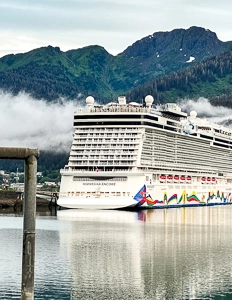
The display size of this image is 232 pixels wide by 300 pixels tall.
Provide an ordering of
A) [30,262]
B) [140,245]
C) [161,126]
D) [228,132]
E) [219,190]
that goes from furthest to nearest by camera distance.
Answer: [228,132], [219,190], [161,126], [140,245], [30,262]

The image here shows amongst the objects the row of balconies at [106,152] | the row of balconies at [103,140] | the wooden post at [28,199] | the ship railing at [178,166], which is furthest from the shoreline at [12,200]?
the wooden post at [28,199]

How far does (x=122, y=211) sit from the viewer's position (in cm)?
11738

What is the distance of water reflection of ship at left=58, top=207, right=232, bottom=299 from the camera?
1917 inches

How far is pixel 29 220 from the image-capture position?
1007 inches

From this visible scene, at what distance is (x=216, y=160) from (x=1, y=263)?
365 ft

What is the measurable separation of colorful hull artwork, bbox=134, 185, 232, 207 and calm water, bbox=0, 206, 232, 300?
81.8ft

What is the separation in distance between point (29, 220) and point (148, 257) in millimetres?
37531

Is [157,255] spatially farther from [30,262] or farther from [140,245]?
[30,262]

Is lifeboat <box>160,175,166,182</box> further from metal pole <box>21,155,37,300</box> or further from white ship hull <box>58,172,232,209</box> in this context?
metal pole <box>21,155,37,300</box>

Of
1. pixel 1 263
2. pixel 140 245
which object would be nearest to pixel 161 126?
pixel 140 245

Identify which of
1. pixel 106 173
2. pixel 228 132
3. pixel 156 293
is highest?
pixel 228 132

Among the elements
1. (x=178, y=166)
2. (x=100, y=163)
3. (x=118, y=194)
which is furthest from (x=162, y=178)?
(x=118, y=194)

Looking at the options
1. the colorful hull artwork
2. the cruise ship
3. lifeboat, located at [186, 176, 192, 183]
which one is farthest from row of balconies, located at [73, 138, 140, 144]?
lifeboat, located at [186, 176, 192, 183]

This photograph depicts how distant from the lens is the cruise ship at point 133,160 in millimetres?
119438
